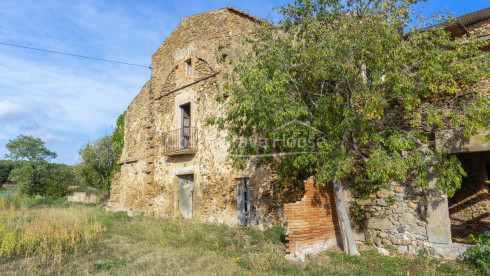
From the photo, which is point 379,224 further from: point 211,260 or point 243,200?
point 243,200

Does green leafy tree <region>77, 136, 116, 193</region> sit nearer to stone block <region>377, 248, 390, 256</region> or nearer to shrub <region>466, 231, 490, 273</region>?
stone block <region>377, 248, 390, 256</region>

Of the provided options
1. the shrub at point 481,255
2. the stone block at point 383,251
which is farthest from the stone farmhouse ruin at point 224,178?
the shrub at point 481,255

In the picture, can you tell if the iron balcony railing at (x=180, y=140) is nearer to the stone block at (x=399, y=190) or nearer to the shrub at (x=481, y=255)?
the stone block at (x=399, y=190)

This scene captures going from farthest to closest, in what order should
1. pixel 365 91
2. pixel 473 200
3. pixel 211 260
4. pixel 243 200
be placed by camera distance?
pixel 243 200
pixel 473 200
pixel 211 260
pixel 365 91

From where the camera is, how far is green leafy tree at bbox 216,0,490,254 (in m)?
5.31

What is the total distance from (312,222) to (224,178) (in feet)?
13.6

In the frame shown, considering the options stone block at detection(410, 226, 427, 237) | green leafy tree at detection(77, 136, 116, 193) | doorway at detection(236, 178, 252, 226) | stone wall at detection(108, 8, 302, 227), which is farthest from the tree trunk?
green leafy tree at detection(77, 136, 116, 193)

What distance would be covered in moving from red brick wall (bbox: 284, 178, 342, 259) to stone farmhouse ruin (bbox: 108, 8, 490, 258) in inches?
0.8

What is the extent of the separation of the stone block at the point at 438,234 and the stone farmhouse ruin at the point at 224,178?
0.05 ft

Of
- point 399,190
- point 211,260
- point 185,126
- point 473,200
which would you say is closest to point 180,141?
point 185,126

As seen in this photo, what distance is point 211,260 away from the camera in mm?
6105

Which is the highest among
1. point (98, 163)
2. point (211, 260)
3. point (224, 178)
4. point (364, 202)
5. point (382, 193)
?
point (98, 163)

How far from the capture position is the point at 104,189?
19094 mm

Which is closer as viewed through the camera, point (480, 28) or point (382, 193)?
point (480, 28)
